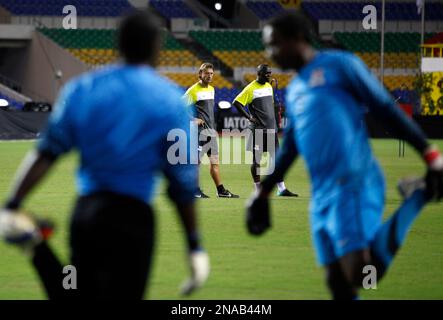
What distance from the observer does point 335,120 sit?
613 cm

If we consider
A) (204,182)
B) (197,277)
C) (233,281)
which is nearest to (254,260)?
A: (233,281)

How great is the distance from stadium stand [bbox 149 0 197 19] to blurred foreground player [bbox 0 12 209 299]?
52602 millimetres

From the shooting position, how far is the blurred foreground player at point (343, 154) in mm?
6105

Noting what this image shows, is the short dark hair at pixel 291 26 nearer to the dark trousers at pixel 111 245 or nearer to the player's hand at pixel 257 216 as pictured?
the player's hand at pixel 257 216

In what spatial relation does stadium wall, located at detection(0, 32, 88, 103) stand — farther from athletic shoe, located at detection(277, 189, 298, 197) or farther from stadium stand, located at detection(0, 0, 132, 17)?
athletic shoe, located at detection(277, 189, 298, 197)

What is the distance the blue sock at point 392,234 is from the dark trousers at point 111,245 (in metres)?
1.78

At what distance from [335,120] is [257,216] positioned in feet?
2.63

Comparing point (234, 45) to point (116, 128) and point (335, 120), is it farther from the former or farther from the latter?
point (116, 128)

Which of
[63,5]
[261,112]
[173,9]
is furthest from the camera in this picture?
[173,9]

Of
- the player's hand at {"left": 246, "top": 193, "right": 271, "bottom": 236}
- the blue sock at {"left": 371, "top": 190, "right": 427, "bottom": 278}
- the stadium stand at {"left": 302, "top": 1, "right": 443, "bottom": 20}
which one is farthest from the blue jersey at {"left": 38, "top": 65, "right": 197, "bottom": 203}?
the stadium stand at {"left": 302, "top": 1, "right": 443, "bottom": 20}

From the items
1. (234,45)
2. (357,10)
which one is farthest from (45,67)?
(357,10)

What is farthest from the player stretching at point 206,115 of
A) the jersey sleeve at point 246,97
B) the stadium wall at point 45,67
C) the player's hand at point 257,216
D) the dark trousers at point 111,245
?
the stadium wall at point 45,67

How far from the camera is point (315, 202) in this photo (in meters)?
6.29

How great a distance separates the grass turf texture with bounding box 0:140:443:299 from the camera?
9250 millimetres
